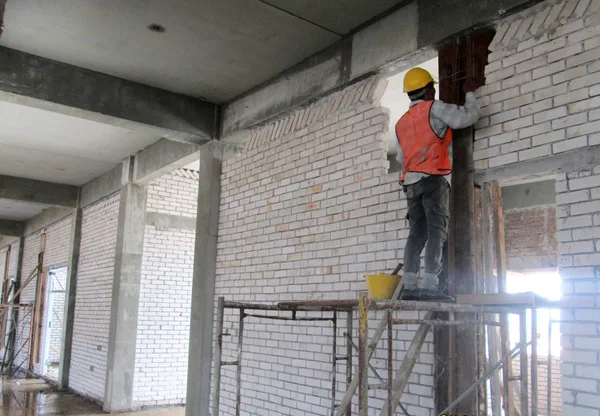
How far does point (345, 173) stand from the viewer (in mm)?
5375

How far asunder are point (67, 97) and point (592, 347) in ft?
18.4

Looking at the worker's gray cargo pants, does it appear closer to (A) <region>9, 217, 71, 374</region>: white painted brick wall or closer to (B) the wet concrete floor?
(B) the wet concrete floor

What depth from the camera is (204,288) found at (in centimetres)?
697

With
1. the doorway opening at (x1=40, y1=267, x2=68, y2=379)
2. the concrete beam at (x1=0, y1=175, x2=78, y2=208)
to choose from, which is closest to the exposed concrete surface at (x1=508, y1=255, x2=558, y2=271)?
the concrete beam at (x1=0, y1=175, x2=78, y2=208)

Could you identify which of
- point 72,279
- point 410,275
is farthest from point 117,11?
point 72,279

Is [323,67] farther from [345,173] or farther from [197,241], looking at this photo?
[197,241]

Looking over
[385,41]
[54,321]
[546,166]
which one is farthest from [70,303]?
[546,166]

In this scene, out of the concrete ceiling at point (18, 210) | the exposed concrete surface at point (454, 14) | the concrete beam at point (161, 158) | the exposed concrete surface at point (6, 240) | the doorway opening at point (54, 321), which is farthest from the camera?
the exposed concrete surface at point (6, 240)

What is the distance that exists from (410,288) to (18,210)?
560 inches

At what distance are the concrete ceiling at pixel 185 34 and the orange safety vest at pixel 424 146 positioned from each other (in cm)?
135

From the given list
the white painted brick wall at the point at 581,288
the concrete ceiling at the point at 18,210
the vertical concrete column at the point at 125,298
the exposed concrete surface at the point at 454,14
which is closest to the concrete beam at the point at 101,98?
the vertical concrete column at the point at 125,298

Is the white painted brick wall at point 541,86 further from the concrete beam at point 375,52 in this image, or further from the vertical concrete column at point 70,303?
the vertical concrete column at point 70,303

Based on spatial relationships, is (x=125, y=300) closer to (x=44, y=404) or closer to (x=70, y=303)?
(x=44, y=404)

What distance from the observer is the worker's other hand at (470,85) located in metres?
4.25
